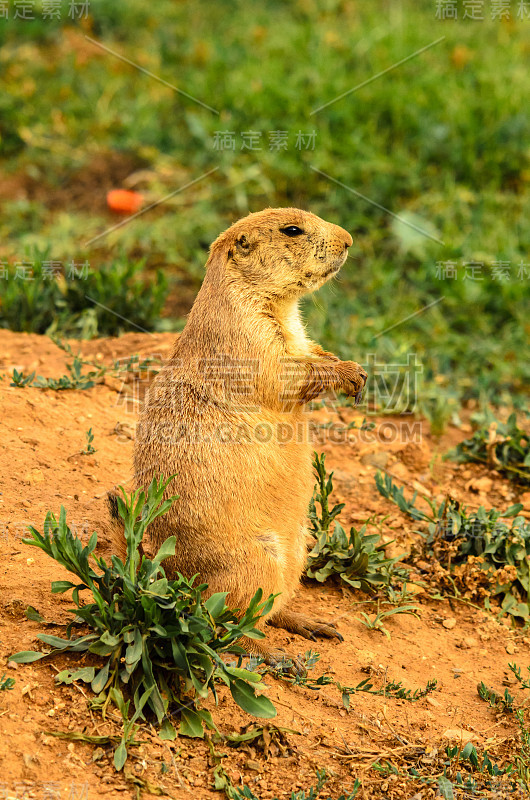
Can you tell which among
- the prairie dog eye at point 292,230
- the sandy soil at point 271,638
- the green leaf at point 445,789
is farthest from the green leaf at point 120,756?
the prairie dog eye at point 292,230

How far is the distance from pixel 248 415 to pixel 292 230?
3.10 feet

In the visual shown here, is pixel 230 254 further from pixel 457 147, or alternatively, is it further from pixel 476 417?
pixel 457 147

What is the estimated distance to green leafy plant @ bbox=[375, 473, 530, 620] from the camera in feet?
13.8

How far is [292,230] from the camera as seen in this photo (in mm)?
4012

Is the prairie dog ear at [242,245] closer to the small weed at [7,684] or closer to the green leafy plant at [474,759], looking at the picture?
the small weed at [7,684]

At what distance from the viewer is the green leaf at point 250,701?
302cm

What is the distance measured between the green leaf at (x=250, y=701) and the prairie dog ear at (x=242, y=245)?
1.84m

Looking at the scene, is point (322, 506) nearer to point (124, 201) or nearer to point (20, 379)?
point (20, 379)

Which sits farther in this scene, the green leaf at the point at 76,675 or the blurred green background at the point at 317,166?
the blurred green background at the point at 317,166

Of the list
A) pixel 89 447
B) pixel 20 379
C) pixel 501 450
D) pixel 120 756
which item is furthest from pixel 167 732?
pixel 501 450

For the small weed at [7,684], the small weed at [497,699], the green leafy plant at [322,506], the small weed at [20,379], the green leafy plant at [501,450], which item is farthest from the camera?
the green leafy plant at [501,450]

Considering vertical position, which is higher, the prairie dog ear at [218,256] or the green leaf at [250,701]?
the prairie dog ear at [218,256]

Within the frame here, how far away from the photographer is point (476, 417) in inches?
221

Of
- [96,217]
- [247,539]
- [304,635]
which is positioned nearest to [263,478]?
[247,539]
